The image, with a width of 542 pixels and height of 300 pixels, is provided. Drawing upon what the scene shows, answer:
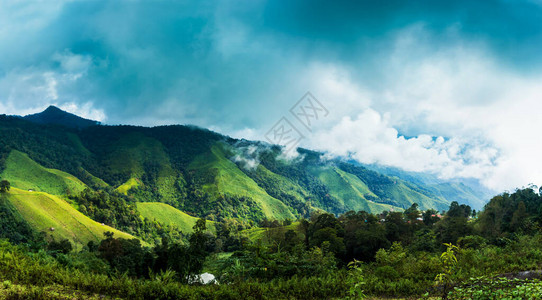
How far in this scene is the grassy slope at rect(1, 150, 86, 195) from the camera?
104794 mm

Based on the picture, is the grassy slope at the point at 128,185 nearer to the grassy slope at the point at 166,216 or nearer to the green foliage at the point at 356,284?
the grassy slope at the point at 166,216

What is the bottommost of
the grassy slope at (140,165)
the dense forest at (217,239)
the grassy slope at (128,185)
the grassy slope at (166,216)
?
the grassy slope at (166,216)

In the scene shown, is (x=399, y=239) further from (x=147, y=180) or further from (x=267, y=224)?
(x=147, y=180)

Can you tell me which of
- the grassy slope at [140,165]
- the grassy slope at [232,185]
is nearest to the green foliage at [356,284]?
the grassy slope at [232,185]

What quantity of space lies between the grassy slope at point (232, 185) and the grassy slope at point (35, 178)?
6309 centimetres

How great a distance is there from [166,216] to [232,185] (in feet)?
170

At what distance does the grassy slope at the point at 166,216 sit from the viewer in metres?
106

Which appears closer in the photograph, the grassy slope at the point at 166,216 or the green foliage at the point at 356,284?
the green foliage at the point at 356,284

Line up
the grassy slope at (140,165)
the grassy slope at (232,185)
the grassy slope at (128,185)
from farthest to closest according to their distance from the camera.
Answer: the grassy slope at (140,165) → the grassy slope at (232,185) → the grassy slope at (128,185)

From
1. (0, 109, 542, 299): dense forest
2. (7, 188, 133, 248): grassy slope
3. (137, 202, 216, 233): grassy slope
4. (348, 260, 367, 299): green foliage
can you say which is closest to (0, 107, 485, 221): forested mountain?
(0, 109, 542, 299): dense forest

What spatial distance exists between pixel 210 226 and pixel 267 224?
3568 centimetres

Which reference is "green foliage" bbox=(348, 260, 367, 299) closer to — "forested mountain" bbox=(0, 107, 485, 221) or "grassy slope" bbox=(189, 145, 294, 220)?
"forested mountain" bbox=(0, 107, 485, 221)

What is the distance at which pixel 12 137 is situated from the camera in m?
155

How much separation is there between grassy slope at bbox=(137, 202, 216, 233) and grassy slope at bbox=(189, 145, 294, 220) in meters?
31.8
